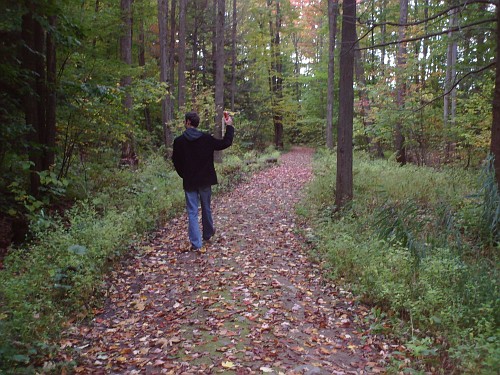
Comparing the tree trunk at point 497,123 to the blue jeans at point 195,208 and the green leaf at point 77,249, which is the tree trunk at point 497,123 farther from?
the green leaf at point 77,249

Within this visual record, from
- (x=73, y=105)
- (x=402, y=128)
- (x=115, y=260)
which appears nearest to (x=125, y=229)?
(x=115, y=260)

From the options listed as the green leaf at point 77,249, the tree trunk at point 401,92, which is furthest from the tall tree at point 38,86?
the tree trunk at point 401,92

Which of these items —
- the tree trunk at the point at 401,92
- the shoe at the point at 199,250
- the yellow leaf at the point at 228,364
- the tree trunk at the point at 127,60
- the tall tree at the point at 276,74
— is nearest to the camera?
the yellow leaf at the point at 228,364

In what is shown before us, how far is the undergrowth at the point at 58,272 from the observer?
361cm

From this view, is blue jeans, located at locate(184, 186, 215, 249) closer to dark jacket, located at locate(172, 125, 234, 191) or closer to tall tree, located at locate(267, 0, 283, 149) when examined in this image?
dark jacket, located at locate(172, 125, 234, 191)

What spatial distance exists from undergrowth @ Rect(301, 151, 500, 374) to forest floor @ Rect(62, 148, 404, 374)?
1.14ft

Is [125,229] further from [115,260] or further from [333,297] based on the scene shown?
[333,297]

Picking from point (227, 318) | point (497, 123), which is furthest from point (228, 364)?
point (497, 123)

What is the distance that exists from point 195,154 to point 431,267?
408 cm

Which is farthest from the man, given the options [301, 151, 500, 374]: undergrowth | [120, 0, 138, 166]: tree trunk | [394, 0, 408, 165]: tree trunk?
[394, 0, 408, 165]: tree trunk

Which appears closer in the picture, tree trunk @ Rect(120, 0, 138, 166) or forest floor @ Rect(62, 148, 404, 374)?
forest floor @ Rect(62, 148, 404, 374)

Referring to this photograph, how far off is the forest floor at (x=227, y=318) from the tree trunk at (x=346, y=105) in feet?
6.81

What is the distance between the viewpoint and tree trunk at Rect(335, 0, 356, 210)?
8000 mm

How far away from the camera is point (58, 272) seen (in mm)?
4949
